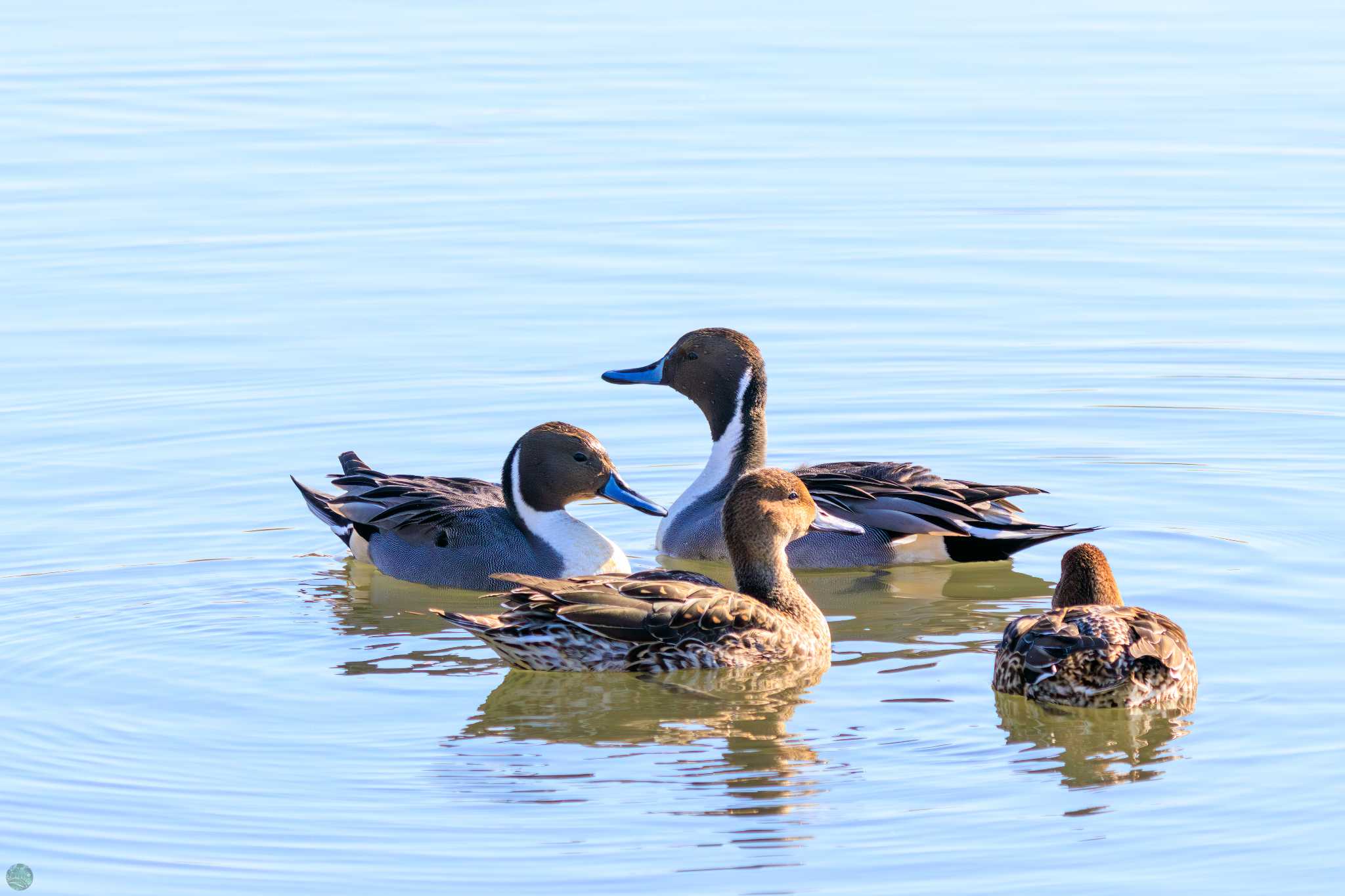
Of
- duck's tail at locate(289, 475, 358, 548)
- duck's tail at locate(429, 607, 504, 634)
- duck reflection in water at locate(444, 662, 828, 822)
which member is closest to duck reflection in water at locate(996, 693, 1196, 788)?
duck reflection in water at locate(444, 662, 828, 822)

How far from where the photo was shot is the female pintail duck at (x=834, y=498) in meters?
11.5

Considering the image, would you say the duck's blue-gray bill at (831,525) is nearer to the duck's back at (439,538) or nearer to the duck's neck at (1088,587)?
the duck's neck at (1088,587)

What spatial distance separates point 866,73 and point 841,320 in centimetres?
789

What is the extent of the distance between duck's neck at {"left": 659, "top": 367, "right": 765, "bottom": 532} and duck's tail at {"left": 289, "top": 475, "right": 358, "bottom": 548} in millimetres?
1899

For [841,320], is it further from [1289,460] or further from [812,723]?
[812,723]

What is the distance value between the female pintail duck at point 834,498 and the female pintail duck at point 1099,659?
7.77 feet

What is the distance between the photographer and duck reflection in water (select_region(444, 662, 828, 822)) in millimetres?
8062

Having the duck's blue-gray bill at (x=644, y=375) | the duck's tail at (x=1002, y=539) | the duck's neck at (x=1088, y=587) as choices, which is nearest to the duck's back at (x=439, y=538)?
the duck's blue-gray bill at (x=644, y=375)

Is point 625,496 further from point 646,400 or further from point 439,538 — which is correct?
point 646,400

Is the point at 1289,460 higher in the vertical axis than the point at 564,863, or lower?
higher

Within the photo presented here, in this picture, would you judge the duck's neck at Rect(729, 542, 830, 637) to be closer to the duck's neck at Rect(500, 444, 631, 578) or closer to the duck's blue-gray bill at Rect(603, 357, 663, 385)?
the duck's neck at Rect(500, 444, 631, 578)

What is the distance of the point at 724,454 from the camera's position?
12.4m

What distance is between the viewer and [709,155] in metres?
20.0

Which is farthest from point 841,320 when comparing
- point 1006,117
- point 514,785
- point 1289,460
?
point 514,785
